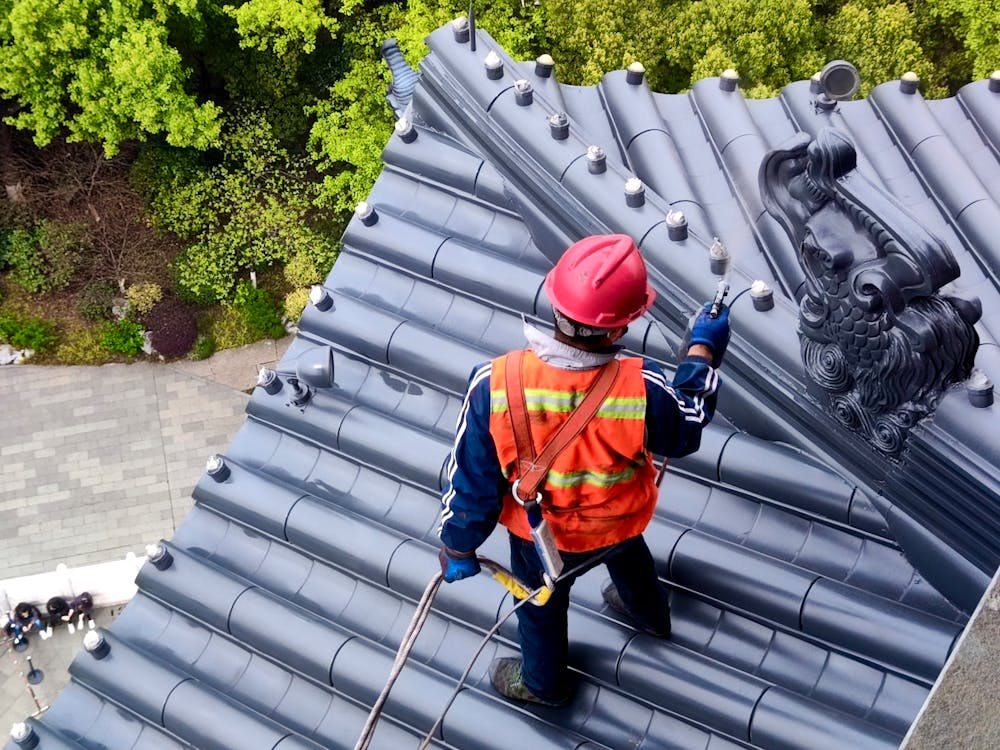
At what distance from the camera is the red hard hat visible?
6770 mm

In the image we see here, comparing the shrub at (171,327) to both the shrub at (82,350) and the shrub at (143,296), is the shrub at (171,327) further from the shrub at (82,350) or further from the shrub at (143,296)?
the shrub at (82,350)

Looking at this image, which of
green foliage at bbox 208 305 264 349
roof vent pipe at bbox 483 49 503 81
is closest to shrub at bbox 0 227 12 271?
green foliage at bbox 208 305 264 349

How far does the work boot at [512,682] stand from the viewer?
9484 millimetres

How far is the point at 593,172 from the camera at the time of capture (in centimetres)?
1112

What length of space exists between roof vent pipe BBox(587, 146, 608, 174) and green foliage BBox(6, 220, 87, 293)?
23.0 metres

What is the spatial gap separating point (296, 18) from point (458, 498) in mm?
22082

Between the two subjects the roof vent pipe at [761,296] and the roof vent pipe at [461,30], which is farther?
the roof vent pipe at [461,30]

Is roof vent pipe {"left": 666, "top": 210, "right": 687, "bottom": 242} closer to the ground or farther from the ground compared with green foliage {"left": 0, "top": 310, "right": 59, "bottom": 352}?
closer to the ground

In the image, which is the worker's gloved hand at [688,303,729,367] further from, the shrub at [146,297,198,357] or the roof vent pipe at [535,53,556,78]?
the shrub at [146,297,198,357]

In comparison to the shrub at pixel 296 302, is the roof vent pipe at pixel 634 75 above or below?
below

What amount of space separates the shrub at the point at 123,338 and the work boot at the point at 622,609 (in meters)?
22.4

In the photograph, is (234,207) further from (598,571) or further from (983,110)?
(598,571)

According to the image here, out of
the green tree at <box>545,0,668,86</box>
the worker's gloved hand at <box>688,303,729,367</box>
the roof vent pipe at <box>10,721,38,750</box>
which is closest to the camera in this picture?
the worker's gloved hand at <box>688,303,729,367</box>

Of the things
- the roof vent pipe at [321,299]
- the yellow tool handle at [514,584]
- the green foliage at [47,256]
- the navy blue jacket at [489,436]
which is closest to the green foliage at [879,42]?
the roof vent pipe at [321,299]
